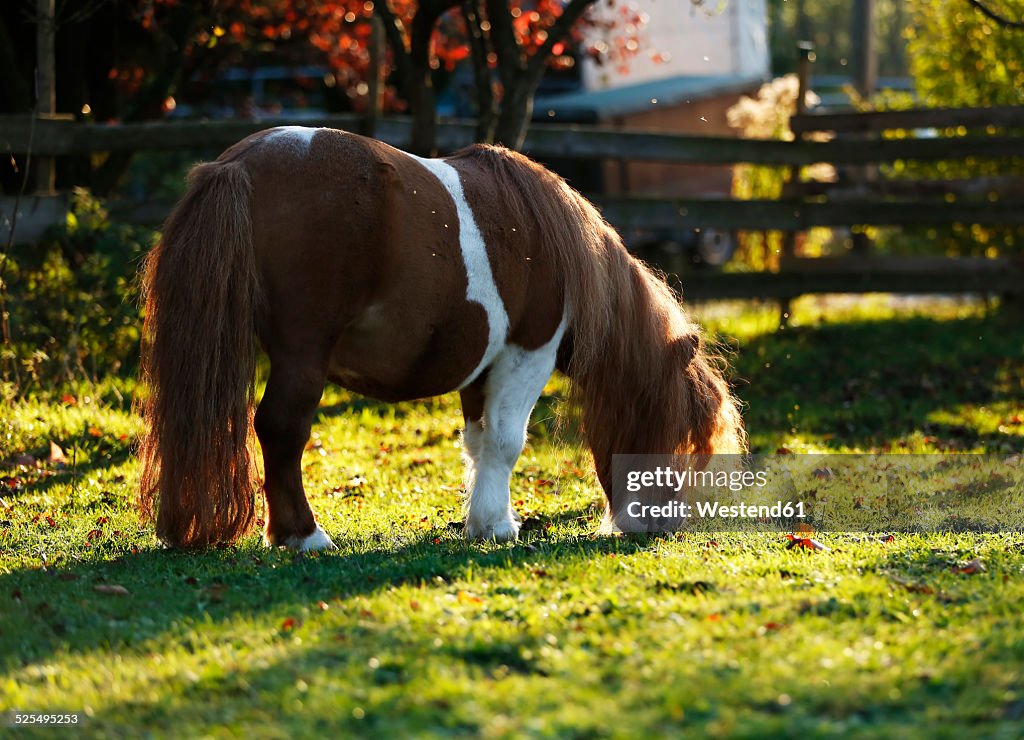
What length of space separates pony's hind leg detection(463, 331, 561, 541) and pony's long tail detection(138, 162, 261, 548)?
4.10 ft

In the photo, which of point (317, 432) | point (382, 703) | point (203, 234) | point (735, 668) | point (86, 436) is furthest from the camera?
point (317, 432)

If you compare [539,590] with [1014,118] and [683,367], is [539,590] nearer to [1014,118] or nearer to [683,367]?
[683,367]

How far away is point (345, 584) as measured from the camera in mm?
4445

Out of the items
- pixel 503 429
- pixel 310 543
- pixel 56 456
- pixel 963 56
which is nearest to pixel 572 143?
pixel 963 56

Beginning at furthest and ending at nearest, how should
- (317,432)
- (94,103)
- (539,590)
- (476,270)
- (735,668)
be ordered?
(94,103) → (317,432) → (476,270) → (539,590) → (735,668)

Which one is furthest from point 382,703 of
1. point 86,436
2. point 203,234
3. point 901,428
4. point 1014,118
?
point 1014,118

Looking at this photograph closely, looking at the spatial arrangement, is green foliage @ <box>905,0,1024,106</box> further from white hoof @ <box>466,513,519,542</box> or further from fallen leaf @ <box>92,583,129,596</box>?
fallen leaf @ <box>92,583,129,596</box>

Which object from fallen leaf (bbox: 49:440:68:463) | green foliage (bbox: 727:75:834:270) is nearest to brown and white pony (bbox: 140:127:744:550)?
fallen leaf (bbox: 49:440:68:463)

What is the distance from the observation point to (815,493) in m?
6.76

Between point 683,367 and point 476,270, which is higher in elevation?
point 476,270

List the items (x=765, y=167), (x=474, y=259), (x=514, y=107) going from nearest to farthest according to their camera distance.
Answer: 1. (x=474, y=259)
2. (x=514, y=107)
3. (x=765, y=167)

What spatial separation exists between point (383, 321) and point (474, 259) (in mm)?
516

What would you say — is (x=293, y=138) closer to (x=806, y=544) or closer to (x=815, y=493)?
(x=806, y=544)

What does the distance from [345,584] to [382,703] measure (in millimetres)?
1277
